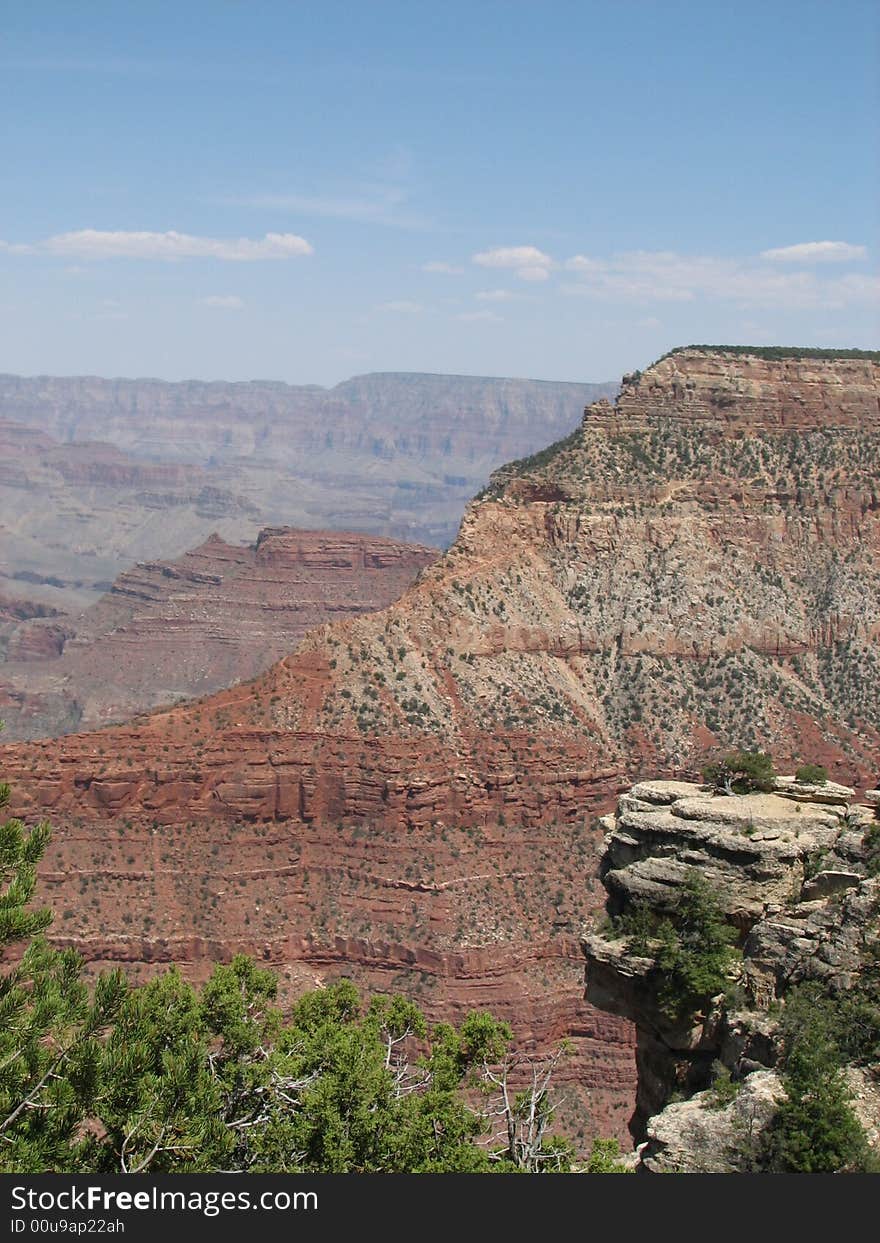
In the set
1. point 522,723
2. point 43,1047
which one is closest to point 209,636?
point 522,723

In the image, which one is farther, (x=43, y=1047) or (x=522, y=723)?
(x=522, y=723)

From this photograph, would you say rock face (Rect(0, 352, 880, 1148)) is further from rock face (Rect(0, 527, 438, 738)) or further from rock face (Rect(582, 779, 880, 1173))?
rock face (Rect(0, 527, 438, 738))

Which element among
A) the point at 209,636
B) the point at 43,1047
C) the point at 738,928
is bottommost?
the point at 209,636

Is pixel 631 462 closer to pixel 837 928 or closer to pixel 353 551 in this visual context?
pixel 837 928

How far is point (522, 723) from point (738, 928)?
36.0 metres

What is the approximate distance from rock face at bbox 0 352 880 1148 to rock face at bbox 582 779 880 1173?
21967 millimetres

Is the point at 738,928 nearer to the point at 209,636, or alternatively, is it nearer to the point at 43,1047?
the point at 43,1047

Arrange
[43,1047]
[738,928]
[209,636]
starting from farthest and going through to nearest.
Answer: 1. [209,636]
2. [738,928]
3. [43,1047]

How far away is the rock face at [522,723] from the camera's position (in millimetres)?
69688

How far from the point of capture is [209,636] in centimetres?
18625

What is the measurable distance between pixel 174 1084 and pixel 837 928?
1693 cm

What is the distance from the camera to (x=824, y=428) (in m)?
93.3

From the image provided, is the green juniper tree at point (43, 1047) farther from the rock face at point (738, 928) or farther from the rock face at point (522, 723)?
the rock face at point (522, 723)

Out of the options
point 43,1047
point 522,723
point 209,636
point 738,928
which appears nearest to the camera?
point 43,1047
